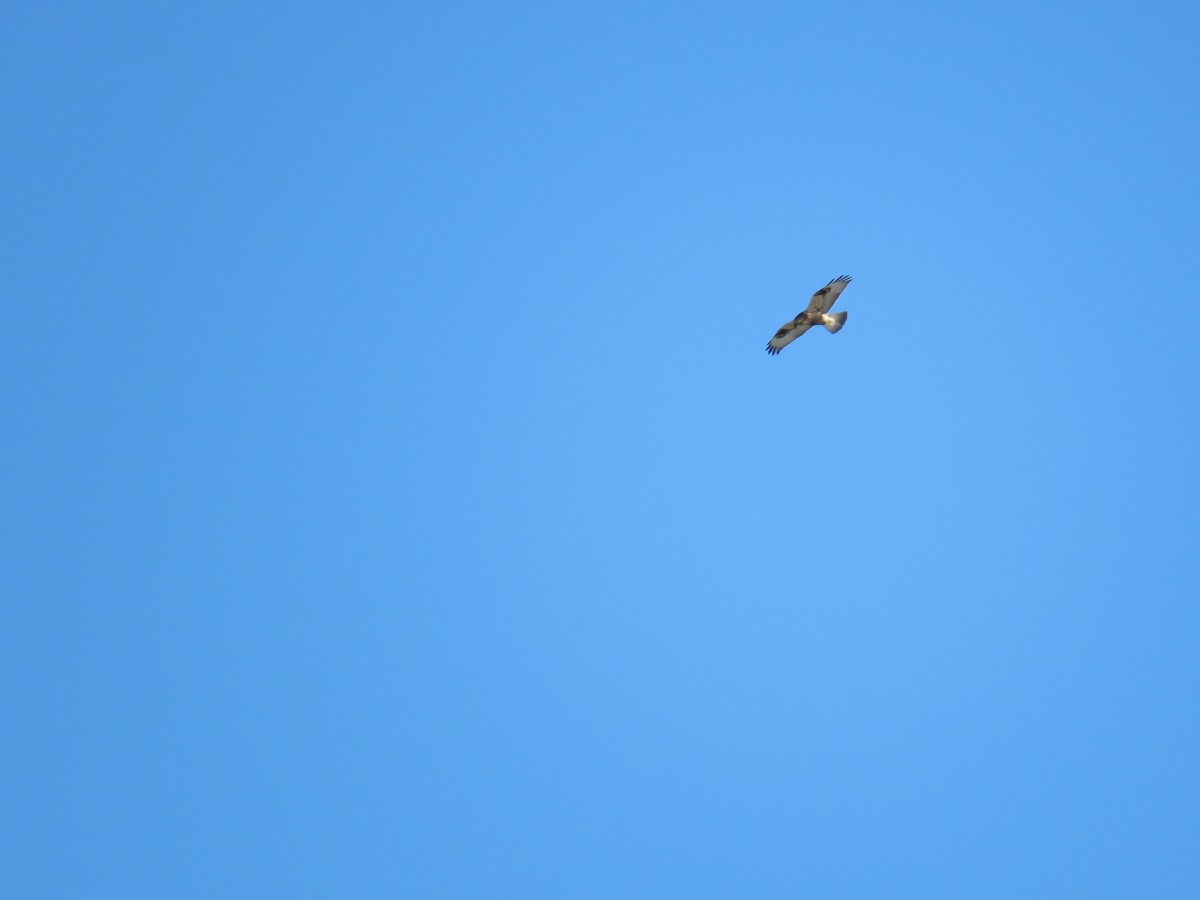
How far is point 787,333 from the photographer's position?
35.9 metres

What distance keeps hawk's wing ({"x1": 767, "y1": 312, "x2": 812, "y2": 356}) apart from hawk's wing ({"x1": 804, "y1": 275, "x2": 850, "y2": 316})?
1.10ft

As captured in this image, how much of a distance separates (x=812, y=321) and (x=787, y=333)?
62 cm

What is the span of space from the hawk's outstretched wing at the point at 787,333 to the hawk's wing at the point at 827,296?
0.34 m

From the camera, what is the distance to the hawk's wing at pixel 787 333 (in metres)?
35.7

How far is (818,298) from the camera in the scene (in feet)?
116

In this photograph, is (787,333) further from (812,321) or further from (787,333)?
(812,321)

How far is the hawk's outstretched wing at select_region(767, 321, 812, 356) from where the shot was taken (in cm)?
3572

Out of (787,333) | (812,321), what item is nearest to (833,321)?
(812,321)

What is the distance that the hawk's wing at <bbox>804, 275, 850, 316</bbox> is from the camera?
35.1 metres

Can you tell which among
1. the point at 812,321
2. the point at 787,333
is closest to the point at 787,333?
the point at 787,333

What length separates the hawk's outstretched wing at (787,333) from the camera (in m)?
35.7

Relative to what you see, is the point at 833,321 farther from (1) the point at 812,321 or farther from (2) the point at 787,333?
(2) the point at 787,333

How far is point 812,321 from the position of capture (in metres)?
35.8

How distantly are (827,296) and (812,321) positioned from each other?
72cm
